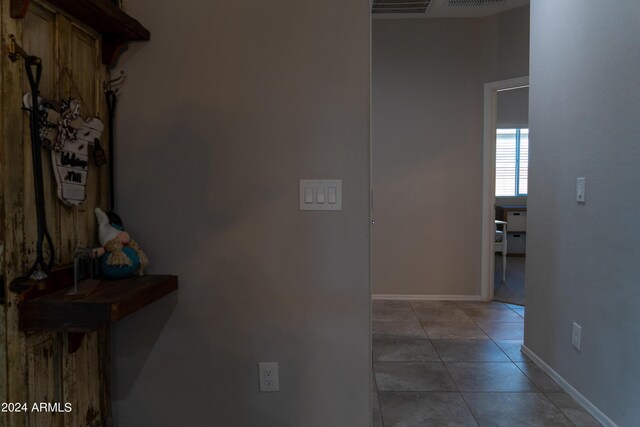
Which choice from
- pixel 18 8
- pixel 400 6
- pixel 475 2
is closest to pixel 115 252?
pixel 18 8

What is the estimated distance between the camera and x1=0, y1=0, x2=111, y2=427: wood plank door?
1070mm

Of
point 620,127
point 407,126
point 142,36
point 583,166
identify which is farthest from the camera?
point 407,126

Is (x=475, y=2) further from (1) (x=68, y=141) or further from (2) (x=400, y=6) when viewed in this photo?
(1) (x=68, y=141)

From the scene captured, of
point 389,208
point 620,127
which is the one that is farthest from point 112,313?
point 389,208

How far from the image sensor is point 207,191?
1524 millimetres

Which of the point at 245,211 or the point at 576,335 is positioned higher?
the point at 245,211

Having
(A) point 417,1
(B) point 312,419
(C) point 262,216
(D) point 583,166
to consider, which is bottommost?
(B) point 312,419

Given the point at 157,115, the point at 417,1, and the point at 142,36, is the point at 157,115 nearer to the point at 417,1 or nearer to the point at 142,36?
the point at 142,36

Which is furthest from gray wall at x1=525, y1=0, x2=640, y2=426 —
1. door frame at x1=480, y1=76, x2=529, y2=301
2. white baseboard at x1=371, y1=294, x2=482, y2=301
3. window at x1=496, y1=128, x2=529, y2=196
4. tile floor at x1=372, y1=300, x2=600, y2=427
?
window at x1=496, y1=128, x2=529, y2=196

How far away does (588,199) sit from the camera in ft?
6.56

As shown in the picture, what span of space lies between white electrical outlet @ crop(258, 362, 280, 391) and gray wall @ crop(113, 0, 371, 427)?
0.02 meters

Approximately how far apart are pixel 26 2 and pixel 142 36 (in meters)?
0.45

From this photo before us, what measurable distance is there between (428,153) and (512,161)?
12.1 ft

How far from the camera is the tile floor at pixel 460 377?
1960 mm
